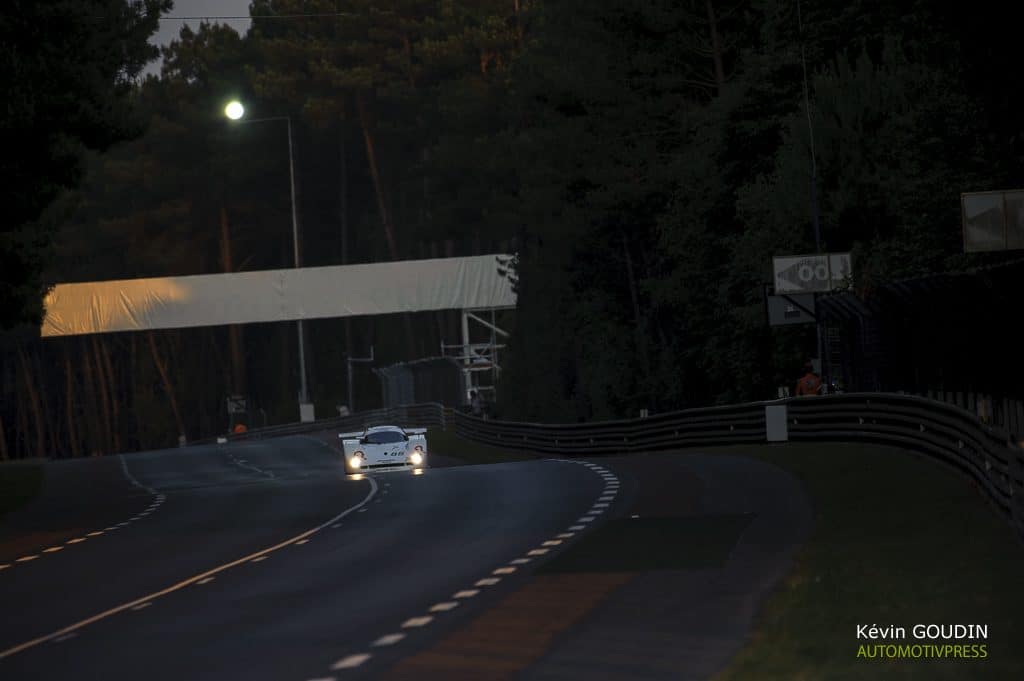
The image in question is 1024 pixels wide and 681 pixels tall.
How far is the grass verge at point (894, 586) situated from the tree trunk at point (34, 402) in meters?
116

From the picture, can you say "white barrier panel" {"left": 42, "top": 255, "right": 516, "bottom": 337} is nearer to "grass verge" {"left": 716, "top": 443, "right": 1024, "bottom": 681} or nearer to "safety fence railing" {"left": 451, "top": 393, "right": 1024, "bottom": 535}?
"safety fence railing" {"left": 451, "top": 393, "right": 1024, "bottom": 535}

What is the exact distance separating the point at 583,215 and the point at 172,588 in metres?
51.9

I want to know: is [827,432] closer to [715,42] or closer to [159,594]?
[159,594]

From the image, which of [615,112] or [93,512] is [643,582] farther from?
[615,112]

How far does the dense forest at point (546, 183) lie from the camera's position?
43719 millimetres

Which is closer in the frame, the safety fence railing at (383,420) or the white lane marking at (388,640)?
the white lane marking at (388,640)

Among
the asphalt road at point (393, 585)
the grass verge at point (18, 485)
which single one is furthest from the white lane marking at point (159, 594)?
the grass verge at point (18, 485)

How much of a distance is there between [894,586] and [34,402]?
125 meters

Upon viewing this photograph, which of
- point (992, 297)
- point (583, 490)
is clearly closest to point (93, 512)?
point (583, 490)

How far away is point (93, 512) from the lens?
33.5m

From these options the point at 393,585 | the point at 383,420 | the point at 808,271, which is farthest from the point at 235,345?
the point at 393,585

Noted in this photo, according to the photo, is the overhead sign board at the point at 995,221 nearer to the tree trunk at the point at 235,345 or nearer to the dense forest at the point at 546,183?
the dense forest at the point at 546,183

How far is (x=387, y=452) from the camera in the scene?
46.7m

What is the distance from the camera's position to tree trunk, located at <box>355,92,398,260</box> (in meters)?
111
